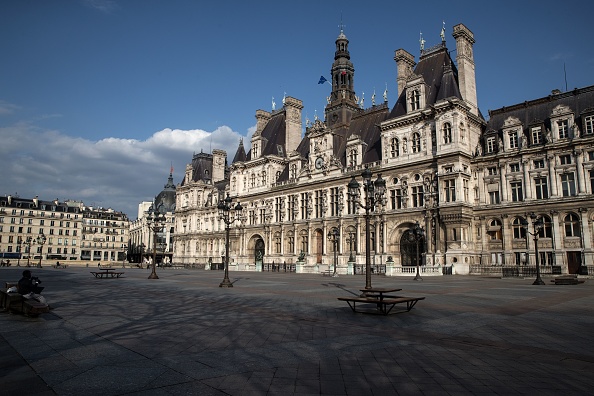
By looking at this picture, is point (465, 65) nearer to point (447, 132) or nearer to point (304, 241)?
point (447, 132)

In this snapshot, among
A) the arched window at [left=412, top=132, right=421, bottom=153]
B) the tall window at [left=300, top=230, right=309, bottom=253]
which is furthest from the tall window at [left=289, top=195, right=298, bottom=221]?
the arched window at [left=412, top=132, right=421, bottom=153]

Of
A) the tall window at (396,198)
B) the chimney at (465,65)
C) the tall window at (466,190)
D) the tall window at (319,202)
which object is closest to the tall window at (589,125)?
the tall window at (466,190)

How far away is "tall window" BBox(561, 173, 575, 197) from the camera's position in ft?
125

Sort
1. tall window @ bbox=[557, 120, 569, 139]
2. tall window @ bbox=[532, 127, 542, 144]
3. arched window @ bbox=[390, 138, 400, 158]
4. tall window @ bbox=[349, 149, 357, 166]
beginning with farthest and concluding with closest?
tall window @ bbox=[349, 149, 357, 166] → arched window @ bbox=[390, 138, 400, 158] → tall window @ bbox=[532, 127, 542, 144] → tall window @ bbox=[557, 120, 569, 139]

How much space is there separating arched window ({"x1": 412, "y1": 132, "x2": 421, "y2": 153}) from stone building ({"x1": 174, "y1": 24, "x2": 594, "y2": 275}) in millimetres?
123

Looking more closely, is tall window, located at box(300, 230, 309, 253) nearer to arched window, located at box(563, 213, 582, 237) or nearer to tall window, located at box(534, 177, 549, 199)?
tall window, located at box(534, 177, 549, 199)

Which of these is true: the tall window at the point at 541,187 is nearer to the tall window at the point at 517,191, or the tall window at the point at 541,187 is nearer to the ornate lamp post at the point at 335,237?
the tall window at the point at 517,191

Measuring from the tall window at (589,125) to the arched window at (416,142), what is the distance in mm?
15493

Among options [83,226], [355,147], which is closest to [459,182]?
[355,147]

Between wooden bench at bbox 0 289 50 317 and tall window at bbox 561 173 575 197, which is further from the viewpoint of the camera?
tall window at bbox 561 173 575 197

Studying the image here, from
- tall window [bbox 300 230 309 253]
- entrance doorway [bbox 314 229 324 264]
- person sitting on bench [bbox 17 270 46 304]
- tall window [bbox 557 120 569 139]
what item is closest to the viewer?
person sitting on bench [bbox 17 270 46 304]

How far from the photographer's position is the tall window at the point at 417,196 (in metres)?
45.9

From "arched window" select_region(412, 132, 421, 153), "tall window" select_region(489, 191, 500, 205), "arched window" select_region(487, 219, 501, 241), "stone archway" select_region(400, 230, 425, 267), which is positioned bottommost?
"stone archway" select_region(400, 230, 425, 267)

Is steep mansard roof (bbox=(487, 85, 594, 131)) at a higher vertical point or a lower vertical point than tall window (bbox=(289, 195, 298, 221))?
higher
